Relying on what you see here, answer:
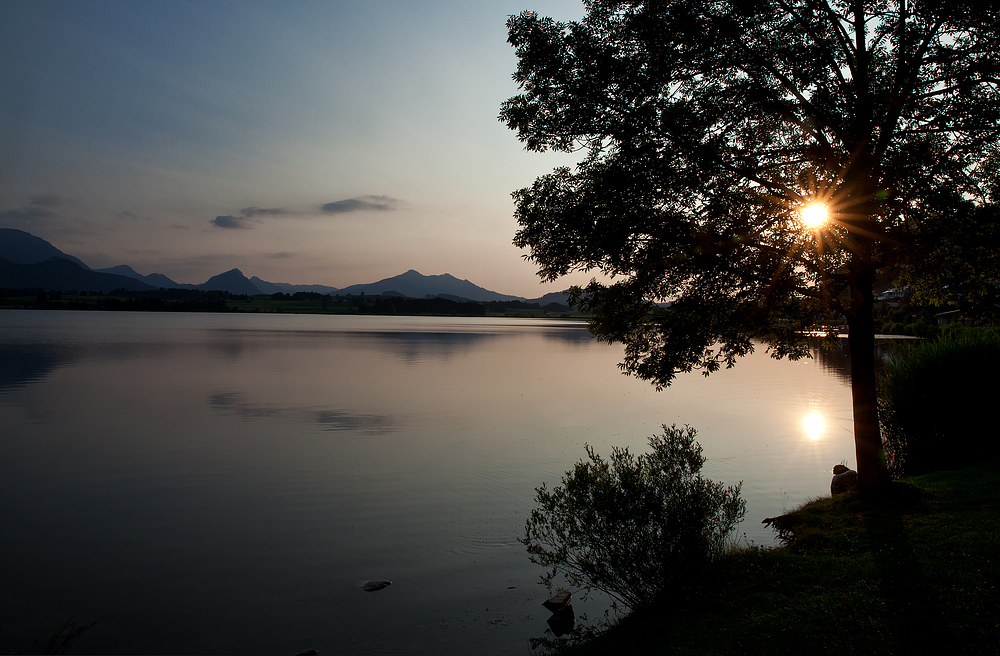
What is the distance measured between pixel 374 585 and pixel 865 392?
11796 mm

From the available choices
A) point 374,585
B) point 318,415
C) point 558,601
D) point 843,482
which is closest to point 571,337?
point 318,415

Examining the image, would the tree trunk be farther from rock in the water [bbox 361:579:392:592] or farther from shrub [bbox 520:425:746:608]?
rock in the water [bbox 361:579:392:592]

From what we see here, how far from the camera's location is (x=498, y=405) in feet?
111

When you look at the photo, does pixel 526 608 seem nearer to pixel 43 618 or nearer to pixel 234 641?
pixel 234 641

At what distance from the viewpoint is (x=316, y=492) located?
17391 millimetres

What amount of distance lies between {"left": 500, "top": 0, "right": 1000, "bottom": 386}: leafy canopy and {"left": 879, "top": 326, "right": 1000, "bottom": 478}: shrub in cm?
713

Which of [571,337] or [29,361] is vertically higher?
[571,337]

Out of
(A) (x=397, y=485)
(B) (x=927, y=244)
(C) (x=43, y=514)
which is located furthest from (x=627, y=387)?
(C) (x=43, y=514)

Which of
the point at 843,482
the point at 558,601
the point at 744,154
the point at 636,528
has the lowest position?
the point at 558,601

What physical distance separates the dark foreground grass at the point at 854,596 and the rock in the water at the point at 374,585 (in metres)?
4.57

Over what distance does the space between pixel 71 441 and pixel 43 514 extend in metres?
9.54

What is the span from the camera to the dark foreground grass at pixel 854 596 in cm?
728

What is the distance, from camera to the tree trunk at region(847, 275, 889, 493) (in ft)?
44.2

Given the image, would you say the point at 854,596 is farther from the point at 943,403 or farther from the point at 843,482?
the point at 943,403
